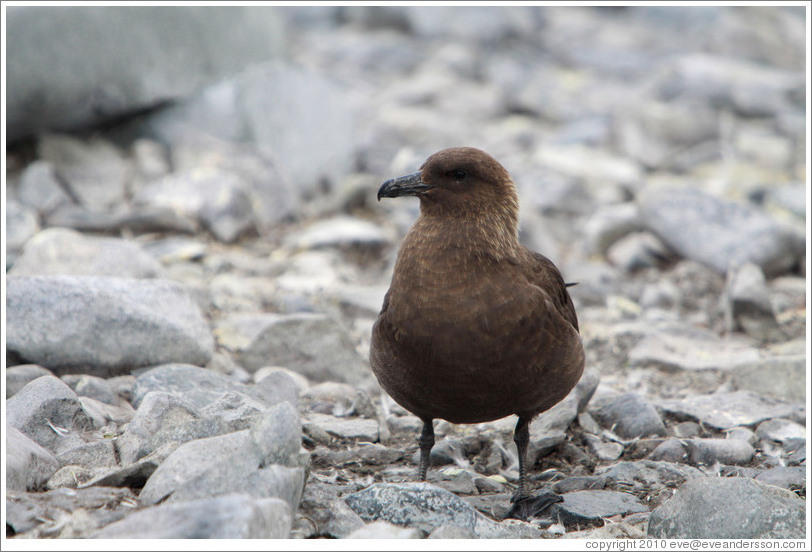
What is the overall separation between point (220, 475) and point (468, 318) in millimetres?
1418

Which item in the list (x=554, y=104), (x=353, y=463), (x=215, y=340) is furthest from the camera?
(x=554, y=104)

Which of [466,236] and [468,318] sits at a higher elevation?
[466,236]

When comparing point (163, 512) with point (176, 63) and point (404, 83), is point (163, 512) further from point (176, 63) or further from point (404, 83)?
point (404, 83)

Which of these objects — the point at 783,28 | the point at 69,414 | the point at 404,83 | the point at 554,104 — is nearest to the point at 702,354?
the point at 69,414

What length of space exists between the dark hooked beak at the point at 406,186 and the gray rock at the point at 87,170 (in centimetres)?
471

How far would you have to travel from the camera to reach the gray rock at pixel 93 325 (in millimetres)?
5316

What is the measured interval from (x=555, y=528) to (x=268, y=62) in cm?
773

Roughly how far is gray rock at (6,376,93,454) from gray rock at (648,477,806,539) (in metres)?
2.77

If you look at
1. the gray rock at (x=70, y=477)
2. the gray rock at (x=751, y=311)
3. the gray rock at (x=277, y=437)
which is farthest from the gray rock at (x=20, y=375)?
the gray rock at (x=751, y=311)

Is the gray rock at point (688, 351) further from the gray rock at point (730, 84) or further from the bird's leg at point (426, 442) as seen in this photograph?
the gray rock at point (730, 84)

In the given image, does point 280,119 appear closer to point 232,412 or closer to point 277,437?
point 232,412

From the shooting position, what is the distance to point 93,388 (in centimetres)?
517

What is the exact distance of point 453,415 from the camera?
183 inches

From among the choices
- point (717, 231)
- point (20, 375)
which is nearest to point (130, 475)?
point (20, 375)
